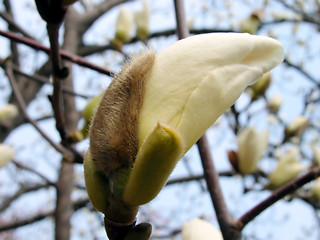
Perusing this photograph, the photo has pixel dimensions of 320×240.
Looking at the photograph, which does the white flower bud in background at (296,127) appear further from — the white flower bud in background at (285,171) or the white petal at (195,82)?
the white petal at (195,82)

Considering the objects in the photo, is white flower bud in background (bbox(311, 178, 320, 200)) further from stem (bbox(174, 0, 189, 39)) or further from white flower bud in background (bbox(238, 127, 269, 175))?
stem (bbox(174, 0, 189, 39))

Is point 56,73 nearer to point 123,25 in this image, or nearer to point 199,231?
point 199,231

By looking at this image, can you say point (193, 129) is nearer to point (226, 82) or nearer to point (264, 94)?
point (226, 82)

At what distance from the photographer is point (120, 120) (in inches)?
12.2

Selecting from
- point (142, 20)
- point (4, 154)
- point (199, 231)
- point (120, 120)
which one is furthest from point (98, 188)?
point (142, 20)

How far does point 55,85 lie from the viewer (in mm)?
539

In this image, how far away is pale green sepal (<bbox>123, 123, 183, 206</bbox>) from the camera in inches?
10.9

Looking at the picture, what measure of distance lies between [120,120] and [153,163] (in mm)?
53

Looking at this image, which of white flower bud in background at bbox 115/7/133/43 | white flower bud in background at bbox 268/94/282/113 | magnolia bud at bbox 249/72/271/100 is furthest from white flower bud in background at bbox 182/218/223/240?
white flower bud in background at bbox 268/94/282/113

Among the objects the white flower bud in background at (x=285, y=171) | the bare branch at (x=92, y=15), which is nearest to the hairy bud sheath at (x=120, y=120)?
the white flower bud in background at (x=285, y=171)

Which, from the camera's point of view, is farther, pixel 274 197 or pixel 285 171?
pixel 285 171

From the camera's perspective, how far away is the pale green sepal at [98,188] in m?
0.34

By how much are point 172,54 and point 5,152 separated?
66 cm

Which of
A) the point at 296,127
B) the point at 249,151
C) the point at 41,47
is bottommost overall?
the point at 296,127
